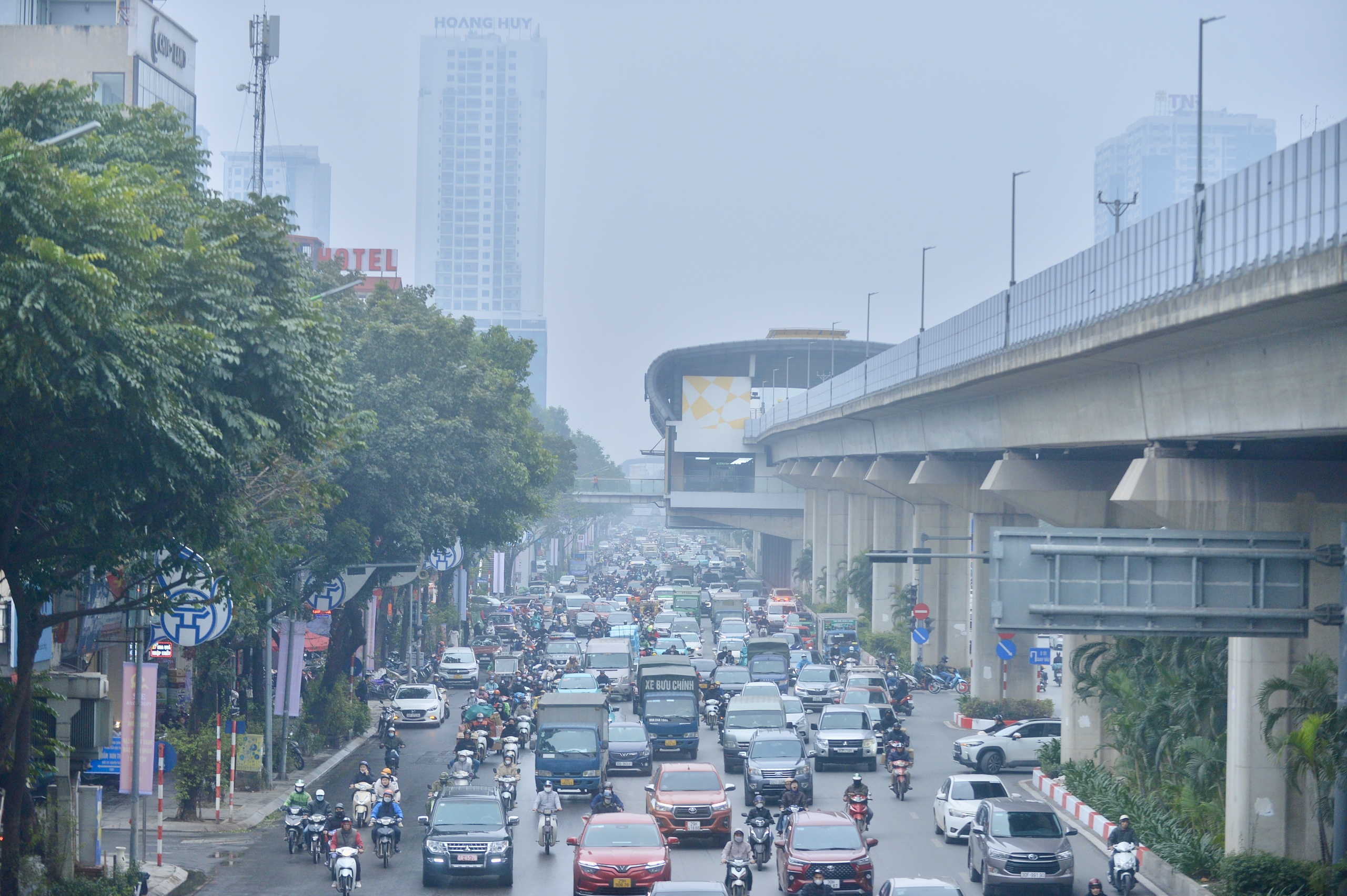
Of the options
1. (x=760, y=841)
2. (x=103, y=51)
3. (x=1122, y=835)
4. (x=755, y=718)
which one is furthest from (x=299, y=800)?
(x=103, y=51)

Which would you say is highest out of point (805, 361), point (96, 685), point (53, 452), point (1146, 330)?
point (805, 361)

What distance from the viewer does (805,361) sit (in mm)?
113188

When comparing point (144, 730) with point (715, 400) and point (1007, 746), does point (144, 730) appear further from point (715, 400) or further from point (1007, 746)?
point (715, 400)

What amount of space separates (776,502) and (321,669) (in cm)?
6195

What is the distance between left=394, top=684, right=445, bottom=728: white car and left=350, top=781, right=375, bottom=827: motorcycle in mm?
16346

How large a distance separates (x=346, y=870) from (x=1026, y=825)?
9941 millimetres

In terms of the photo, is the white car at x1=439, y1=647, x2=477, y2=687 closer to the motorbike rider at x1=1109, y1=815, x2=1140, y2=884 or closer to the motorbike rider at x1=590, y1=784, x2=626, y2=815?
the motorbike rider at x1=590, y1=784, x2=626, y2=815

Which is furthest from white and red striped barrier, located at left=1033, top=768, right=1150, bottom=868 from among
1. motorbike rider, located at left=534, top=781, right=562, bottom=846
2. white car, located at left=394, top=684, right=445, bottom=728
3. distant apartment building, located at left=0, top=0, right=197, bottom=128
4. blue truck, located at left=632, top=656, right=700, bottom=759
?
distant apartment building, located at left=0, top=0, right=197, bottom=128

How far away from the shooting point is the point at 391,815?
82.0ft

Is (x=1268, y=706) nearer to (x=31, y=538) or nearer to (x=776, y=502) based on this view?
(x=31, y=538)

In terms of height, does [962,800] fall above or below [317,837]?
above

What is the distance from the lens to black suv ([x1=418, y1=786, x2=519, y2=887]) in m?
22.4

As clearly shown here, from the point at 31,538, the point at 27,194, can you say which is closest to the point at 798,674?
the point at 31,538

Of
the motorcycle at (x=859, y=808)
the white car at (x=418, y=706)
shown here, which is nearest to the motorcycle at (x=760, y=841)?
the motorcycle at (x=859, y=808)
